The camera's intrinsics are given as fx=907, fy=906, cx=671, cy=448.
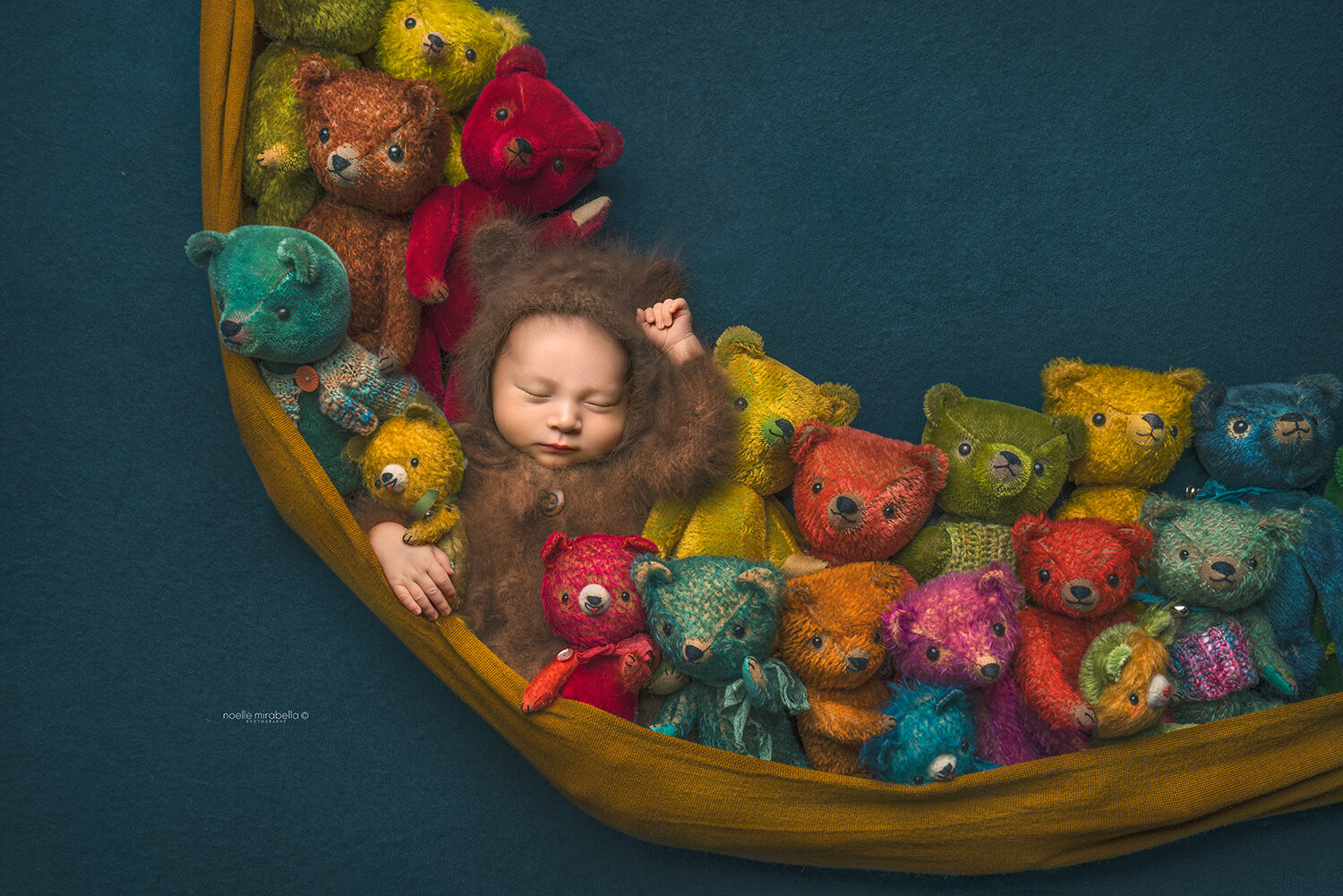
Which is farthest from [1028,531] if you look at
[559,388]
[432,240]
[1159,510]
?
[432,240]

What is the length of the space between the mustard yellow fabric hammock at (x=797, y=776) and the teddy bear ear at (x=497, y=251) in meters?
0.34

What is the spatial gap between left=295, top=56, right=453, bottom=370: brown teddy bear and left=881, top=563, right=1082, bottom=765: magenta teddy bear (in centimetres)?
81

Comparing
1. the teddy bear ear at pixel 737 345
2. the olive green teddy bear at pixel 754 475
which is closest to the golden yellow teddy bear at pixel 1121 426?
the olive green teddy bear at pixel 754 475

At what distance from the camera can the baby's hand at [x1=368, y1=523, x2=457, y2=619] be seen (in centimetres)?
123

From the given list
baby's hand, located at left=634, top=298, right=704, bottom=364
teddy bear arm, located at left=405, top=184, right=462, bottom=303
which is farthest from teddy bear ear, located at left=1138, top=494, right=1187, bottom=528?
teddy bear arm, located at left=405, top=184, right=462, bottom=303

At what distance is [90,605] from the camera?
4.85ft

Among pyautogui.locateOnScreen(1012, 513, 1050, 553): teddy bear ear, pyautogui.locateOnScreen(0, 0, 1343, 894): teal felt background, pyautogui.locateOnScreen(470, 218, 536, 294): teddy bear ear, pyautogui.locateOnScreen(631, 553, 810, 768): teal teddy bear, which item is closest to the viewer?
pyautogui.locateOnScreen(631, 553, 810, 768): teal teddy bear

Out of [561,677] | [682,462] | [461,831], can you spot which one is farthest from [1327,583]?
[461,831]

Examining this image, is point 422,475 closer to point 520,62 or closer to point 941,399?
point 520,62

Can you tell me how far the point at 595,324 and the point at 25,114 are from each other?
105cm

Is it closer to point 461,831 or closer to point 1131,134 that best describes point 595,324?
point 461,831

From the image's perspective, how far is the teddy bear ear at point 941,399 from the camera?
1.35 m

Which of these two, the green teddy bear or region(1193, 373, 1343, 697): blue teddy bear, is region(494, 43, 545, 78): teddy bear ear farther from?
region(1193, 373, 1343, 697): blue teddy bear

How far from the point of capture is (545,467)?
4.40 feet
